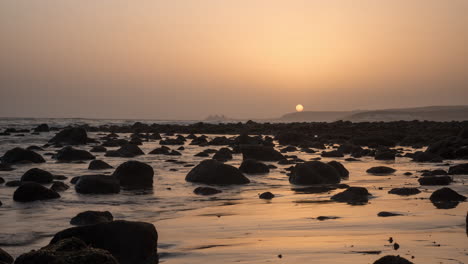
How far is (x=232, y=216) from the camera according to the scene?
959 centimetres

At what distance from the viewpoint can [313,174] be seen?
14.5 metres

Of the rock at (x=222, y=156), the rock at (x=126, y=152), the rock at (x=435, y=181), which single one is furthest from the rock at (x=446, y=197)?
the rock at (x=126, y=152)

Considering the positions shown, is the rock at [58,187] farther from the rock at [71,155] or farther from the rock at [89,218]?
the rock at [71,155]

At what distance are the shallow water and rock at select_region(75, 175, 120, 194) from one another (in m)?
0.26

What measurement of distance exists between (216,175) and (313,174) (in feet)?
8.64

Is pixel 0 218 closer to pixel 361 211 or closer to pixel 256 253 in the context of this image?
pixel 256 253

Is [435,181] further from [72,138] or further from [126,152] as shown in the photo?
[72,138]

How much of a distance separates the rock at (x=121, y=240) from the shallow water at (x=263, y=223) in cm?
22

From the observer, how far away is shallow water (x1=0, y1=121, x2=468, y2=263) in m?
6.52

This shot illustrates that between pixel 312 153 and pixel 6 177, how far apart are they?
15463mm

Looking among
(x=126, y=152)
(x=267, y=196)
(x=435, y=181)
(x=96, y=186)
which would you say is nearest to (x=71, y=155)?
(x=126, y=152)

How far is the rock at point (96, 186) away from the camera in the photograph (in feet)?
41.8

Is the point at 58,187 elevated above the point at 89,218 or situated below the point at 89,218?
below

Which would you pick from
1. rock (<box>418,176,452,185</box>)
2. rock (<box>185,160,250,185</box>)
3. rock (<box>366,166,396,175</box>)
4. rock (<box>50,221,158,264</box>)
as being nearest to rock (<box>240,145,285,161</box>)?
rock (<box>366,166,396,175</box>)
